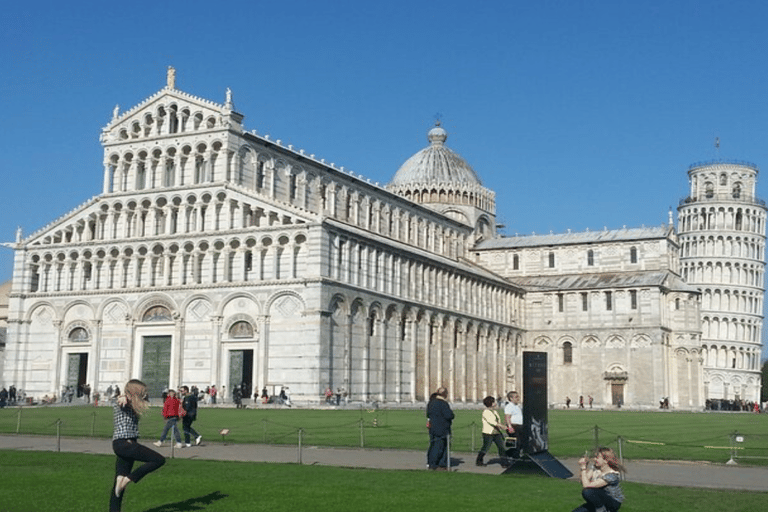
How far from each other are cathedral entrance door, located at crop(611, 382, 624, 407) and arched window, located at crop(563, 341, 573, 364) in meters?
4.85

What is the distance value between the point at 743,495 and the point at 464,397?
6130 cm

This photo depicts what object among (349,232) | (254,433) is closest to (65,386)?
(349,232)

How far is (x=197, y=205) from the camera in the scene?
65.6 m

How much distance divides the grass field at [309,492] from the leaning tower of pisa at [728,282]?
108 m

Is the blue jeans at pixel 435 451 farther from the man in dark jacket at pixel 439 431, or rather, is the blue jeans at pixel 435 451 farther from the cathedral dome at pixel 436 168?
the cathedral dome at pixel 436 168

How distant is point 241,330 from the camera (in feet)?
207

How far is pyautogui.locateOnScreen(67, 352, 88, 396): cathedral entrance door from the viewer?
68438 millimetres

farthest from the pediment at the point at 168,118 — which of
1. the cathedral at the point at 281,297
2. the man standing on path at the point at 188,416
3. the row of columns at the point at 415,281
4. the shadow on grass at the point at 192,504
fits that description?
the shadow on grass at the point at 192,504

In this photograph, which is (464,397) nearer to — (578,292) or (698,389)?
(578,292)

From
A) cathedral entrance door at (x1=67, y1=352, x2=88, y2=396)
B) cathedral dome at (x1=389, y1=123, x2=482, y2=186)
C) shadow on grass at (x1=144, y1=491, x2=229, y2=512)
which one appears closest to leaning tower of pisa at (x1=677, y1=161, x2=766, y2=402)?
cathedral dome at (x1=389, y1=123, x2=482, y2=186)

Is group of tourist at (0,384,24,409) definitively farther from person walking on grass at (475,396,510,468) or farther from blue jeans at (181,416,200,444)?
person walking on grass at (475,396,510,468)

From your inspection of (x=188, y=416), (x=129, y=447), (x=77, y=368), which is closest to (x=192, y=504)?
(x=129, y=447)

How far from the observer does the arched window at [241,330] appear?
6278cm

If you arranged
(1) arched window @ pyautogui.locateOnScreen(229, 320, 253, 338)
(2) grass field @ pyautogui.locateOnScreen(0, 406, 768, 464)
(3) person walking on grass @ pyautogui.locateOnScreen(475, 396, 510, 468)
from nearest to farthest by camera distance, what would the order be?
(3) person walking on grass @ pyautogui.locateOnScreen(475, 396, 510, 468), (2) grass field @ pyautogui.locateOnScreen(0, 406, 768, 464), (1) arched window @ pyautogui.locateOnScreen(229, 320, 253, 338)
